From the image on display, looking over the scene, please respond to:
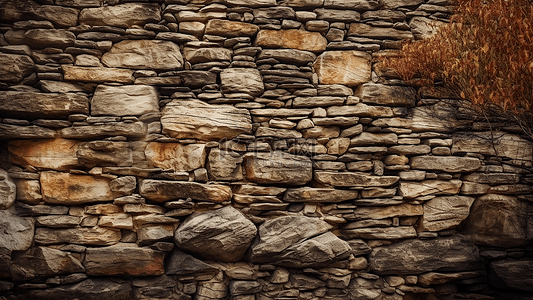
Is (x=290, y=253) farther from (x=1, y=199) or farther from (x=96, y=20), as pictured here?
(x=96, y=20)

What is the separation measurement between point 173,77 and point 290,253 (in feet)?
7.79

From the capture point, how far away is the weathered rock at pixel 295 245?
382cm

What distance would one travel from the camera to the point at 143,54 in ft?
13.1


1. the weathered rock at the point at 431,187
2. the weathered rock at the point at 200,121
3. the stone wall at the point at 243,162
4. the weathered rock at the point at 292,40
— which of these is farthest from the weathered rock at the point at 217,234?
the weathered rock at the point at 292,40

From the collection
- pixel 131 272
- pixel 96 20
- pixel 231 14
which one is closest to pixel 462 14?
pixel 231 14

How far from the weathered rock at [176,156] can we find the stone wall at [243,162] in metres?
0.02

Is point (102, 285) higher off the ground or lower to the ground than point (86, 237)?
lower

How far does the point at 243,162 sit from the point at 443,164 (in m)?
2.37

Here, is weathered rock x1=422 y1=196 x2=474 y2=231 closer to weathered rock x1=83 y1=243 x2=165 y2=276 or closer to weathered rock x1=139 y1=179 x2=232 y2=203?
weathered rock x1=139 y1=179 x2=232 y2=203

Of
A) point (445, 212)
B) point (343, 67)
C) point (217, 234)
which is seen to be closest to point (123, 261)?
point (217, 234)

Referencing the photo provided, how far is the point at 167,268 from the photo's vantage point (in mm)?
3844

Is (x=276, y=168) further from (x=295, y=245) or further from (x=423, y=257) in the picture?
(x=423, y=257)

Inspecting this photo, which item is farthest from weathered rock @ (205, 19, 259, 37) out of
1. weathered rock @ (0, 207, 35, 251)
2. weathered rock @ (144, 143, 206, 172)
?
weathered rock @ (0, 207, 35, 251)

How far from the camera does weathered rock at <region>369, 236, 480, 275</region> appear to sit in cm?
401
